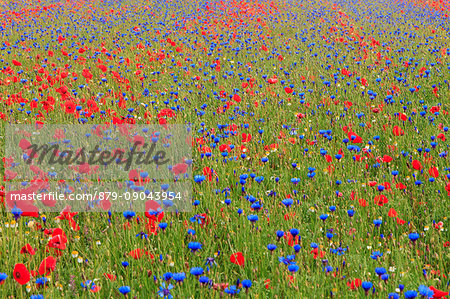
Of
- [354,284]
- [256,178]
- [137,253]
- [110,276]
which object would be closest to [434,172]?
[256,178]

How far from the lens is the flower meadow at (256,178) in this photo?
7.09 feet

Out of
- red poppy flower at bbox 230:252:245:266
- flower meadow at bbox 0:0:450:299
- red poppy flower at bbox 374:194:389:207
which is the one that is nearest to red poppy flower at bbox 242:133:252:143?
flower meadow at bbox 0:0:450:299

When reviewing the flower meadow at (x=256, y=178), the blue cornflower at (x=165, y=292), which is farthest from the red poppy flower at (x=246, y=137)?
the blue cornflower at (x=165, y=292)

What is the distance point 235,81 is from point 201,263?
13.9 ft

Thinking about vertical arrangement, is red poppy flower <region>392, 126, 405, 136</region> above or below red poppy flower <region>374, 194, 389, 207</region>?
above

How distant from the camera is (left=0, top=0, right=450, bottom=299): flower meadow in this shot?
2.16 m

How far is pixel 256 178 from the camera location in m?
2.97

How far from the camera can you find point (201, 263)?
2371 mm

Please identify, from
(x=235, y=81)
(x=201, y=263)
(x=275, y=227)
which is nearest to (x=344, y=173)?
(x=275, y=227)

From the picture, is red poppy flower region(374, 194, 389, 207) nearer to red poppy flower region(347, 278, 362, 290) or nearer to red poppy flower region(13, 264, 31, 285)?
red poppy flower region(347, 278, 362, 290)

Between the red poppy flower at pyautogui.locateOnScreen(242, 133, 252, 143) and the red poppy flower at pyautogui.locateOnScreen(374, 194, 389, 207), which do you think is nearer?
the red poppy flower at pyautogui.locateOnScreen(374, 194, 389, 207)

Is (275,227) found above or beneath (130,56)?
beneath

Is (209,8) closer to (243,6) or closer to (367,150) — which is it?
(243,6)

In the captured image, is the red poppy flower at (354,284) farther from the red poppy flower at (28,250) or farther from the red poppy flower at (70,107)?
the red poppy flower at (70,107)
